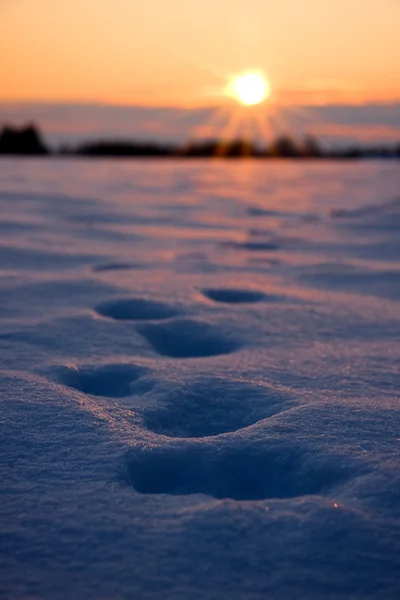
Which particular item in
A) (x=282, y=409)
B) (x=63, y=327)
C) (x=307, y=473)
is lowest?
(x=307, y=473)

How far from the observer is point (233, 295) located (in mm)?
2557

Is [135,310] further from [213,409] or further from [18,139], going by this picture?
[18,139]

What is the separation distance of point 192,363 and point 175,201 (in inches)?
203

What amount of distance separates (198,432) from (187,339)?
24.3 inches

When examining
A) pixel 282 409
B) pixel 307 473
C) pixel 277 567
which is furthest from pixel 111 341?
pixel 277 567

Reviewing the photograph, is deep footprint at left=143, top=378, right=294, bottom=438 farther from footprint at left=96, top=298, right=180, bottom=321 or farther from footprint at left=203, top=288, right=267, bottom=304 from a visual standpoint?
footprint at left=203, top=288, right=267, bottom=304

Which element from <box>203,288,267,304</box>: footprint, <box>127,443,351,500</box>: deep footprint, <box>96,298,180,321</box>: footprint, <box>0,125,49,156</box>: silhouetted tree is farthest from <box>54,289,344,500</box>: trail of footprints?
<box>0,125,49,156</box>: silhouetted tree

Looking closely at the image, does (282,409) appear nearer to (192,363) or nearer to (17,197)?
(192,363)

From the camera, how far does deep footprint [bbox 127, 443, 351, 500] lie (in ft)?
3.59

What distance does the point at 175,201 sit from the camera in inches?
263

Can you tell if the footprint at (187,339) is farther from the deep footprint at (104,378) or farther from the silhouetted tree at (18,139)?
the silhouetted tree at (18,139)

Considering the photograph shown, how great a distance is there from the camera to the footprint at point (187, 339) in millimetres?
1852

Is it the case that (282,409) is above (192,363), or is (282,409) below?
below

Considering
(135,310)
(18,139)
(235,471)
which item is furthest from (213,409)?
(18,139)
